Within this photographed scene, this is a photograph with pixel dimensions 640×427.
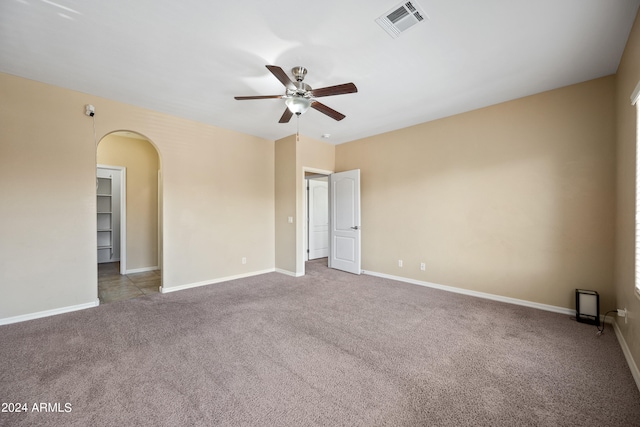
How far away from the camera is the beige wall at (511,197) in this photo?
9.75 ft

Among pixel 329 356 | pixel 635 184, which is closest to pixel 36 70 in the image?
pixel 329 356

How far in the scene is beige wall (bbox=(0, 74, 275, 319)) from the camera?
2.92 metres

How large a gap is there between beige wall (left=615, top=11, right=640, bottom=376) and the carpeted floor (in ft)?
1.22

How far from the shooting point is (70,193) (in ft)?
10.6

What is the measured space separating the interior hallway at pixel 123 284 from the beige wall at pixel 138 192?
39cm

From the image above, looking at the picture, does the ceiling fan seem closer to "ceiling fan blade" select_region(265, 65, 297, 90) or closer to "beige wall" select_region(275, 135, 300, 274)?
"ceiling fan blade" select_region(265, 65, 297, 90)

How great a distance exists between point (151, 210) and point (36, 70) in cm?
328

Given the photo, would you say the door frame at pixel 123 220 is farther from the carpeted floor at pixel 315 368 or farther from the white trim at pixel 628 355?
the white trim at pixel 628 355

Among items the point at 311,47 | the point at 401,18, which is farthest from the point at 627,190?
the point at 311,47

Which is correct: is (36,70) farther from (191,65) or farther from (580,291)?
(580,291)

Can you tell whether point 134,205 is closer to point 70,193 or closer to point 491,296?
point 70,193

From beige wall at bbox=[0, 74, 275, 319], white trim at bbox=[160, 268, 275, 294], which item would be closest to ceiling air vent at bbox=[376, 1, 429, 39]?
beige wall at bbox=[0, 74, 275, 319]

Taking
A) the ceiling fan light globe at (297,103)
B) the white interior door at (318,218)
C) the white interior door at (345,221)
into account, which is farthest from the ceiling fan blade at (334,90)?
the white interior door at (318,218)

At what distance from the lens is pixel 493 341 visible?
2488 mm
